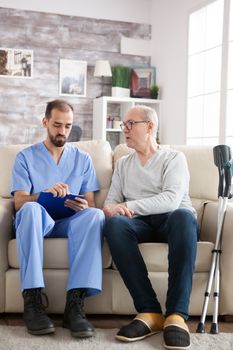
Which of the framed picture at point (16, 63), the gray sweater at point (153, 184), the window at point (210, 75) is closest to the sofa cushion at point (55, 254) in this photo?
the gray sweater at point (153, 184)

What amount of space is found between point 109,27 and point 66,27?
0.52 metres

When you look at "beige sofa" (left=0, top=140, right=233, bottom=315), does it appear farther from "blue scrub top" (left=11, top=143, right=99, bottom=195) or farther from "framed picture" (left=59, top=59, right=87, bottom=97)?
"framed picture" (left=59, top=59, right=87, bottom=97)

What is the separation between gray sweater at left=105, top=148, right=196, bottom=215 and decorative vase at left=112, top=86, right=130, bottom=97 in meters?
3.33

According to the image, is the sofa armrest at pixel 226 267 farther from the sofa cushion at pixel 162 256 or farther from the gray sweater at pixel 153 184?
the gray sweater at pixel 153 184

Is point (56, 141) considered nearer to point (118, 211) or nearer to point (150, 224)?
point (118, 211)

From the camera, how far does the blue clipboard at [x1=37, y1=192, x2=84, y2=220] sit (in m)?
2.53

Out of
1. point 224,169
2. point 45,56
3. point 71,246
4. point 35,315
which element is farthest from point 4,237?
point 45,56

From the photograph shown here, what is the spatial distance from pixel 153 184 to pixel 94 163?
495 mm

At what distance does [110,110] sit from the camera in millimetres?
6375

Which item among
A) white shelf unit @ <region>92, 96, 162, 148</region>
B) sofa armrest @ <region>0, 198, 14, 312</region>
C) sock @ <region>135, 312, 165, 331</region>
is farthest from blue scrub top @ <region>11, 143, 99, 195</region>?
white shelf unit @ <region>92, 96, 162, 148</region>

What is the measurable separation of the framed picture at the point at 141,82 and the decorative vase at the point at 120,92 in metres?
0.08

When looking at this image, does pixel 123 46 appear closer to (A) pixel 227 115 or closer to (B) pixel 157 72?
(B) pixel 157 72

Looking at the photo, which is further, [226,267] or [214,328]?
[226,267]

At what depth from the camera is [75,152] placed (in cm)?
293
